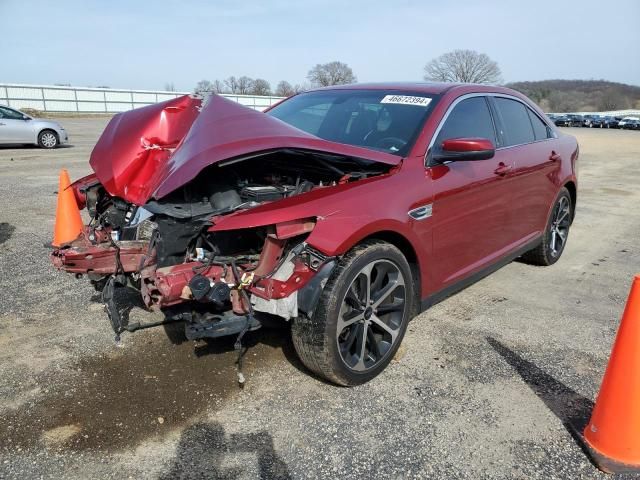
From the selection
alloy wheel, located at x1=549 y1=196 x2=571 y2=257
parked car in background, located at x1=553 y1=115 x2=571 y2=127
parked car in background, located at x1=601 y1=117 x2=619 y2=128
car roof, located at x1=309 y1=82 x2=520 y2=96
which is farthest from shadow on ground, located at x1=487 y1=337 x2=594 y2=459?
parked car in background, located at x1=601 y1=117 x2=619 y2=128

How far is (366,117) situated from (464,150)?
2.95 ft

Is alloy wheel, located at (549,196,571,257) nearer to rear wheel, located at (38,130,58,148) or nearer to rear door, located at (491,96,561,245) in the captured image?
rear door, located at (491,96,561,245)

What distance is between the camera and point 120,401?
2889mm

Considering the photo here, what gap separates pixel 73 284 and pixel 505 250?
3.80m

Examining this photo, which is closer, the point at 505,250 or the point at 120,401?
the point at 120,401

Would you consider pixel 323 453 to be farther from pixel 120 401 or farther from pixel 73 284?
pixel 73 284

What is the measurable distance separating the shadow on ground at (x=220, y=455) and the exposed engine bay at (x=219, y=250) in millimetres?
507

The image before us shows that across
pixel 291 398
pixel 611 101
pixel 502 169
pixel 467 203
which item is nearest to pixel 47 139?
pixel 502 169

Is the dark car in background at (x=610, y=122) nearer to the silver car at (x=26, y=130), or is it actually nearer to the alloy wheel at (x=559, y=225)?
the silver car at (x=26, y=130)

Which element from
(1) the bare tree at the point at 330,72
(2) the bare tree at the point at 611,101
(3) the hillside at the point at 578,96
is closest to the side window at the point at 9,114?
(1) the bare tree at the point at 330,72

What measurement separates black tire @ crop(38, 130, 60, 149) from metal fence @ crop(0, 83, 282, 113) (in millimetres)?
16360

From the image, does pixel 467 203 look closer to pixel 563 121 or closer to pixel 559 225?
pixel 559 225

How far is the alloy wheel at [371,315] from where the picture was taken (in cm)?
293

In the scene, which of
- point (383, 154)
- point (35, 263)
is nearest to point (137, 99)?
point (35, 263)
